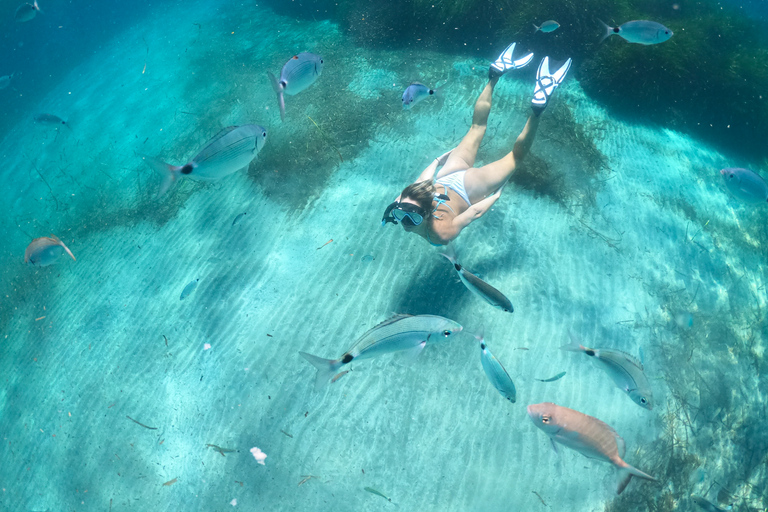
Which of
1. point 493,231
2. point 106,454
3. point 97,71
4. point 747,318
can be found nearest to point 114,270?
→ point 106,454

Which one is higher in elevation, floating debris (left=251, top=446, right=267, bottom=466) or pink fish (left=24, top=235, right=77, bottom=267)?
pink fish (left=24, top=235, right=77, bottom=267)

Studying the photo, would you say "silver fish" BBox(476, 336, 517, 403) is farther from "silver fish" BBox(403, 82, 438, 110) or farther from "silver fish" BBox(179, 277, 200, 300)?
"silver fish" BBox(179, 277, 200, 300)

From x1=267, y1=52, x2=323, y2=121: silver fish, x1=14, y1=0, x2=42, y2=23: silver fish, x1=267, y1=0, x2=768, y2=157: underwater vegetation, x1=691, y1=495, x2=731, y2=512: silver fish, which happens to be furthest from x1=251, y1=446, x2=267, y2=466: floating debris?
x1=14, y1=0, x2=42, y2=23: silver fish

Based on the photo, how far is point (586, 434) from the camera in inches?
95.8

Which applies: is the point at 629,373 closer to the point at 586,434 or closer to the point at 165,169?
the point at 586,434

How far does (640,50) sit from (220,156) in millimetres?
9238

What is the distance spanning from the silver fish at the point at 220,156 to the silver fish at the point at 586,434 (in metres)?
3.64

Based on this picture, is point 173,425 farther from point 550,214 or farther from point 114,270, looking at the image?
point 550,214

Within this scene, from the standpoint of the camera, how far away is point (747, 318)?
445cm

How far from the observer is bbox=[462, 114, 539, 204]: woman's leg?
A: 4.30m

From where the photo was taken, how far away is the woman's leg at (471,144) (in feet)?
15.3

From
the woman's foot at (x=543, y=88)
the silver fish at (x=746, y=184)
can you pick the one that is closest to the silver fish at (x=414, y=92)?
the woman's foot at (x=543, y=88)

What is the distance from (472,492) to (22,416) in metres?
6.08

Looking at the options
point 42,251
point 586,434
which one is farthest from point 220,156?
point 586,434
